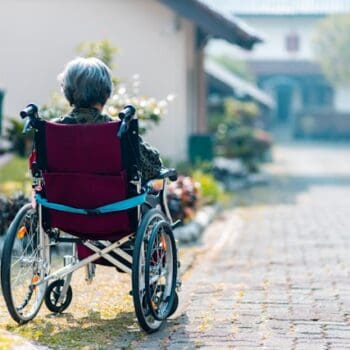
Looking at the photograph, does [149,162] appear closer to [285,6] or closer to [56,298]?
[56,298]

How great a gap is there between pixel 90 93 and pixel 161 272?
1.18 m

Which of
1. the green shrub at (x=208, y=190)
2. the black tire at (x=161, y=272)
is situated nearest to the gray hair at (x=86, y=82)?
the black tire at (x=161, y=272)

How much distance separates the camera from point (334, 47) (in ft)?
161

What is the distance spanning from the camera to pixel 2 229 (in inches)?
400

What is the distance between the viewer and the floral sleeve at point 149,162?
6.54 meters

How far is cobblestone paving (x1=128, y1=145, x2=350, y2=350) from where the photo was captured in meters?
6.25

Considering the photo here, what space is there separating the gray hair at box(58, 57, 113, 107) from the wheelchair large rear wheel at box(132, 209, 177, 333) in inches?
30.5

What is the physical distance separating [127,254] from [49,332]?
2.25 feet

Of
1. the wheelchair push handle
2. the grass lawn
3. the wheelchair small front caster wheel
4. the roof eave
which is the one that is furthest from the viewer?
the roof eave

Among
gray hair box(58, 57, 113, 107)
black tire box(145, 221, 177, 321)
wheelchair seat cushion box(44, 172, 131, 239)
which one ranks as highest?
gray hair box(58, 57, 113, 107)

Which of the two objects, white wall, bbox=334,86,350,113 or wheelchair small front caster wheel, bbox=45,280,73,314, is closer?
wheelchair small front caster wheel, bbox=45,280,73,314

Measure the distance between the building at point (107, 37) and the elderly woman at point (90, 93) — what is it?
35.8ft

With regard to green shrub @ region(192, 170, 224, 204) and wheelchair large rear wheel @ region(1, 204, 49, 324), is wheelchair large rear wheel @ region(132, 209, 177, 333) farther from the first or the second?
green shrub @ region(192, 170, 224, 204)

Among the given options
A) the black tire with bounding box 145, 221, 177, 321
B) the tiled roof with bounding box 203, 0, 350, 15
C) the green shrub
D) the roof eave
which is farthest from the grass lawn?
the tiled roof with bounding box 203, 0, 350, 15
